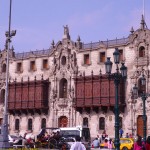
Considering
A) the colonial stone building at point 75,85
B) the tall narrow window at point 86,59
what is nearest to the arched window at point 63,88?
the colonial stone building at point 75,85

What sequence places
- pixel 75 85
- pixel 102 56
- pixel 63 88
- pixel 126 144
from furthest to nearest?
pixel 63 88
pixel 75 85
pixel 102 56
pixel 126 144

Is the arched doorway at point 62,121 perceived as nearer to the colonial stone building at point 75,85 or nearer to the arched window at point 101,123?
the colonial stone building at point 75,85

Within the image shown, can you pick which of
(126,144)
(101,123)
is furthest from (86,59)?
(126,144)

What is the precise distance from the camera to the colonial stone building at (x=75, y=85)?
47000 mm

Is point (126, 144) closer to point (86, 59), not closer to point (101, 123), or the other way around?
point (101, 123)

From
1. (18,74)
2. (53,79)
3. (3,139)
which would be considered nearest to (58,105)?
(53,79)

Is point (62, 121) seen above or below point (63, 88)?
below

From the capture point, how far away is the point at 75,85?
169ft

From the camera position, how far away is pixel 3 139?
27375 mm

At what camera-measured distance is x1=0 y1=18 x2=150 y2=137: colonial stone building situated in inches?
1850

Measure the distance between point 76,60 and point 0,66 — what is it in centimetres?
1335

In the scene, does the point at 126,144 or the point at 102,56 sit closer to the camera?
the point at 126,144

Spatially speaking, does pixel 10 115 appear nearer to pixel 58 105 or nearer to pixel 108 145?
pixel 58 105

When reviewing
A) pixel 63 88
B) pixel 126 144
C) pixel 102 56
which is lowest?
pixel 126 144
